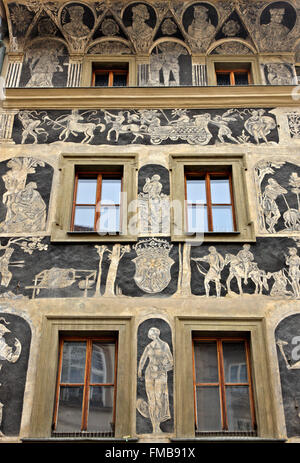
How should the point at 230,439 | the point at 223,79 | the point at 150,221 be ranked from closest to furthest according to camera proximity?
the point at 230,439
the point at 150,221
the point at 223,79

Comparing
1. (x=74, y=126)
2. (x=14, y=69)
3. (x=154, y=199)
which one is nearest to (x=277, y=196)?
(x=154, y=199)

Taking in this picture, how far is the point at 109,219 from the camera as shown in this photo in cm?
929

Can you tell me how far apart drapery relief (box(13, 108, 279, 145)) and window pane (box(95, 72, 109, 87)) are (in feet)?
3.22

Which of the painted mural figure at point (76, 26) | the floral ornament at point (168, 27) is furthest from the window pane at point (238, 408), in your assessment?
the painted mural figure at point (76, 26)

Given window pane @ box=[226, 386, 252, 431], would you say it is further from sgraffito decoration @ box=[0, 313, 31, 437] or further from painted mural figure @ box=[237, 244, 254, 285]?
sgraffito decoration @ box=[0, 313, 31, 437]

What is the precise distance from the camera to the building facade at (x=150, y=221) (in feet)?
25.1

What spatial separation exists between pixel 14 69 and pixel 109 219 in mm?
3968

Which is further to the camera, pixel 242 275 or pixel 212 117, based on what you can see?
pixel 212 117

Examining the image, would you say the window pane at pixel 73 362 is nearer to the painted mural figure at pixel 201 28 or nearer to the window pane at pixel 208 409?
the window pane at pixel 208 409

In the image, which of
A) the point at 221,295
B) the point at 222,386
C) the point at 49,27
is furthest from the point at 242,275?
the point at 49,27

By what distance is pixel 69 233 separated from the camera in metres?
8.87

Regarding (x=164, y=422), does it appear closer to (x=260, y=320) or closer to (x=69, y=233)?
(x=260, y=320)

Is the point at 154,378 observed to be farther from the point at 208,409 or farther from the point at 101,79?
the point at 101,79

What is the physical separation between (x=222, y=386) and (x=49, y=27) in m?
7.84
